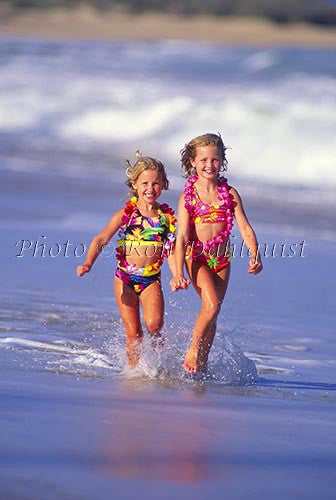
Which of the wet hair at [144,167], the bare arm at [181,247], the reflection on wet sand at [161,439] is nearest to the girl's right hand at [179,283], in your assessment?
the bare arm at [181,247]

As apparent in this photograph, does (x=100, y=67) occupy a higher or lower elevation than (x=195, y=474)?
higher

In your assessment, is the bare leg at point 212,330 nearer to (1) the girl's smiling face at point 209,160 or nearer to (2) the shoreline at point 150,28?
(1) the girl's smiling face at point 209,160

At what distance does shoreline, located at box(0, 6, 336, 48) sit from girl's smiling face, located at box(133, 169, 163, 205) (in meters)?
26.8

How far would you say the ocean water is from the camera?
409 cm

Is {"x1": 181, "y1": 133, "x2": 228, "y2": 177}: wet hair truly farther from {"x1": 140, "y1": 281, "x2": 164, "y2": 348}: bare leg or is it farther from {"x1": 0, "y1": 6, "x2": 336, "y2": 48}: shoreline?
{"x1": 0, "y1": 6, "x2": 336, "y2": 48}: shoreline

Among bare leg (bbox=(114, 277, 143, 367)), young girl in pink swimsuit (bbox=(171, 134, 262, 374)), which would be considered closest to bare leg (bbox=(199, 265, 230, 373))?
young girl in pink swimsuit (bbox=(171, 134, 262, 374))

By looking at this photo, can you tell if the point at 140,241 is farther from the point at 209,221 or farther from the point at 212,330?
the point at 212,330

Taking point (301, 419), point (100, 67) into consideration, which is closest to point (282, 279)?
point (301, 419)

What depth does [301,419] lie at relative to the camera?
5012mm

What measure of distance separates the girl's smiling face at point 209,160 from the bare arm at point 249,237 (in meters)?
0.16

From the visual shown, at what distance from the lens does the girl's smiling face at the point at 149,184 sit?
21.0 ft

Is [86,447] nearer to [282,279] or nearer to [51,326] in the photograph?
[51,326]

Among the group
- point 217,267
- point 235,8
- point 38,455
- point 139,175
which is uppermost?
point 235,8

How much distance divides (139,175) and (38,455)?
8.39 feet
